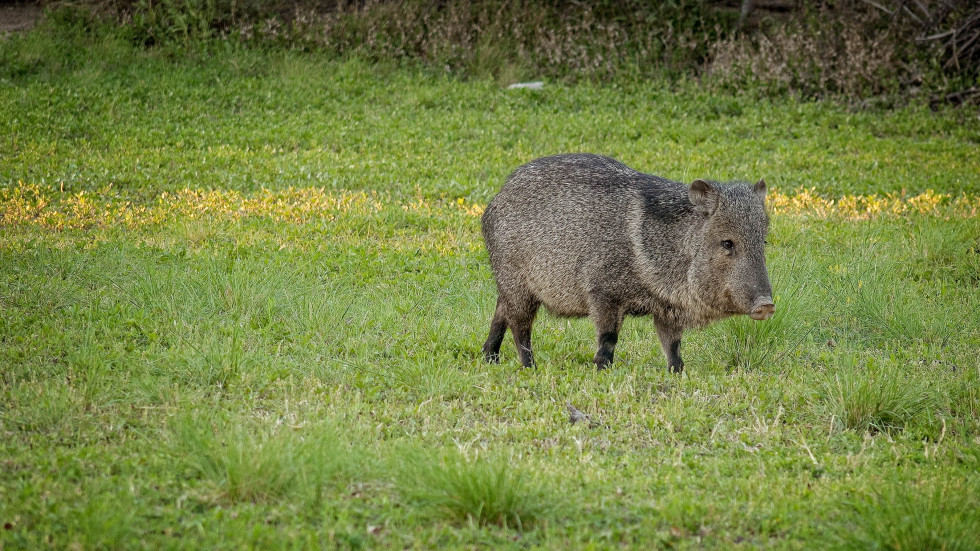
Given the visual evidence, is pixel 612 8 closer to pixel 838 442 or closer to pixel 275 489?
pixel 838 442

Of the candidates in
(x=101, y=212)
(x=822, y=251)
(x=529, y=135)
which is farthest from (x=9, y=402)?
(x=529, y=135)

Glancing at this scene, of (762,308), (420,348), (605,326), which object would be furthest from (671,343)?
(420,348)

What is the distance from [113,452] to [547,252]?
2736 mm

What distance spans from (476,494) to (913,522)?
1450mm

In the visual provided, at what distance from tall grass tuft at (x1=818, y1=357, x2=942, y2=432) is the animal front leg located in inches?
38.0

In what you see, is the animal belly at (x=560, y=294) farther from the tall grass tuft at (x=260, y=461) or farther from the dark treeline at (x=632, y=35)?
the dark treeline at (x=632, y=35)

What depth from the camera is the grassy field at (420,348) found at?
360 cm

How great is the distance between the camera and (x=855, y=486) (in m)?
3.99

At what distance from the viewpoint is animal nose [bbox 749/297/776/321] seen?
501 cm

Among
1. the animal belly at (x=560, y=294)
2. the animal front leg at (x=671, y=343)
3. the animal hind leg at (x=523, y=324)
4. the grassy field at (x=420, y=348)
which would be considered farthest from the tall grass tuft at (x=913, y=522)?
the animal hind leg at (x=523, y=324)

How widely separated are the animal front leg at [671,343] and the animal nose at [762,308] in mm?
687

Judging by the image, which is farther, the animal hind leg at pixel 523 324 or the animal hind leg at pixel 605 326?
the animal hind leg at pixel 523 324

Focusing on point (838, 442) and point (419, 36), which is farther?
point (419, 36)

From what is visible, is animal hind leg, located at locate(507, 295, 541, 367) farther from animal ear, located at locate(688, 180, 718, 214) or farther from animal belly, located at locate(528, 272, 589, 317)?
animal ear, located at locate(688, 180, 718, 214)
